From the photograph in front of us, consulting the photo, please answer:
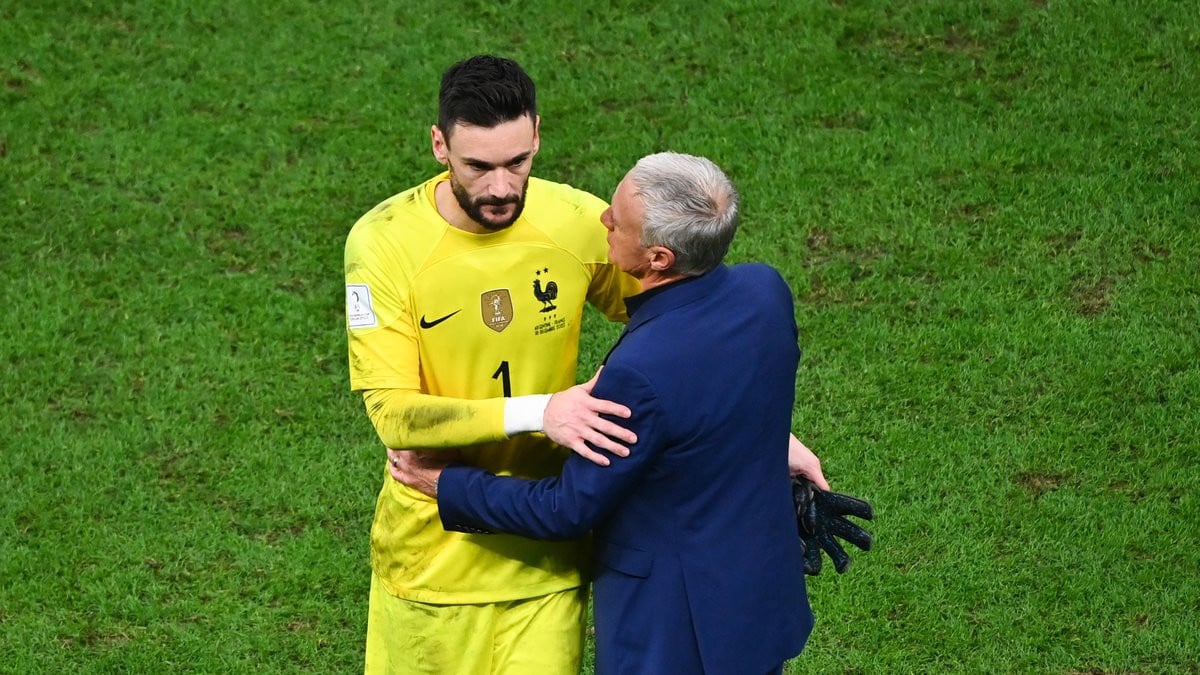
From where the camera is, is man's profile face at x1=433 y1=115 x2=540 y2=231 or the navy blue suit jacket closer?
the navy blue suit jacket

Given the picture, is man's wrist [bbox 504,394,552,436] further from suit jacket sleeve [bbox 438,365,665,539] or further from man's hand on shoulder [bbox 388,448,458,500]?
man's hand on shoulder [bbox 388,448,458,500]

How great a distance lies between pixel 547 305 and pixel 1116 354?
448 cm

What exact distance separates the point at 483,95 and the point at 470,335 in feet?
2.40

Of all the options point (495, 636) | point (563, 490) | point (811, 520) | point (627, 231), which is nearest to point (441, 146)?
point (627, 231)

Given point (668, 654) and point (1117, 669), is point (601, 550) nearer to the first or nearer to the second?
point (668, 654)

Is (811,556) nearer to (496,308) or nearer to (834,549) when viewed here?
(834,549)

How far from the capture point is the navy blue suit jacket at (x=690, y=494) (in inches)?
176

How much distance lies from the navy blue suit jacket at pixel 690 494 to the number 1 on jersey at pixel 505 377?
1.07 feet

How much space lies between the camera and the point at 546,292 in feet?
16.3

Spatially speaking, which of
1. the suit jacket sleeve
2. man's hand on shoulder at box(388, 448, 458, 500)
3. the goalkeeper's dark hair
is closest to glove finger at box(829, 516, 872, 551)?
the suit jacket sleeve

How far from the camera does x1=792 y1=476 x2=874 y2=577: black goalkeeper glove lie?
17.0 ft

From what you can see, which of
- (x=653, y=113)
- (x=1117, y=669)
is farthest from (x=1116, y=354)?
(x=653, y=113)

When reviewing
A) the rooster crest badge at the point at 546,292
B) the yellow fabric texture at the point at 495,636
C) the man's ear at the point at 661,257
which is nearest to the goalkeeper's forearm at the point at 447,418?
the rooster crest badge at the point at 546,292

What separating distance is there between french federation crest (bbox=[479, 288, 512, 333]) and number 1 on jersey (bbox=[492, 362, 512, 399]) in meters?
0.12
